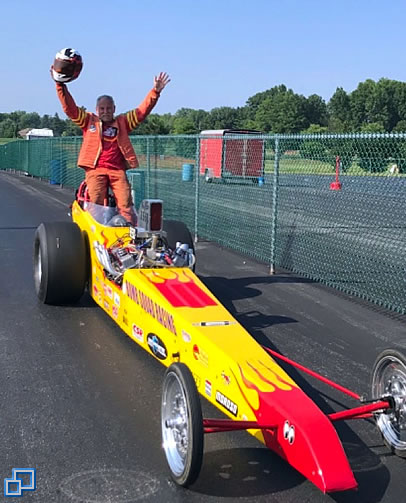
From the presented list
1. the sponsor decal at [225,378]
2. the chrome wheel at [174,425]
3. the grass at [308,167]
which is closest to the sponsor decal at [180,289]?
the sponsor decal at [225,378]

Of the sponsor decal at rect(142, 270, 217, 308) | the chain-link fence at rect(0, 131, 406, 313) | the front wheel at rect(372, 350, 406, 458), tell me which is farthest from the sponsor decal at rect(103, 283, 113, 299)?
the chain-link fence at rect(0, 131, 406, 313)

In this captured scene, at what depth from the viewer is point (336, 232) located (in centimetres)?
1229

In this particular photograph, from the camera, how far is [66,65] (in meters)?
6.71

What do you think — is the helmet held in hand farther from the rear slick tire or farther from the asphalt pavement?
the asphalt pavement

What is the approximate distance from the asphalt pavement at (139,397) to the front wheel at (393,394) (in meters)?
0.11

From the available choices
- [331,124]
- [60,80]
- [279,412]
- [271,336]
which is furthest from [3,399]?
[331,124]

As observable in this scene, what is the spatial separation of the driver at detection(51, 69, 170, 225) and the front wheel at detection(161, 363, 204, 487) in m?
3.84

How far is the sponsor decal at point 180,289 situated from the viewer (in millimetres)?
4266

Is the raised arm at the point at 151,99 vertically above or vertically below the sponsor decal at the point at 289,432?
above

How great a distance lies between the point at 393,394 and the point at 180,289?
1.68 meters

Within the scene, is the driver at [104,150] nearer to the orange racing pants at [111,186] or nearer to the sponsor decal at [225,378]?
the orange racing pants at [111,186]

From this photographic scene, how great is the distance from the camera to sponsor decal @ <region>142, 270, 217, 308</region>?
14.0 feet

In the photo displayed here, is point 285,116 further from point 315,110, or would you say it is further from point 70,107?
point 70,107

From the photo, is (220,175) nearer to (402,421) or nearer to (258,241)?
(258,241)
